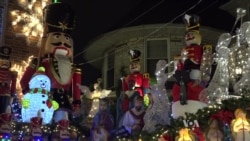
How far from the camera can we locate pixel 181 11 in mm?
15008

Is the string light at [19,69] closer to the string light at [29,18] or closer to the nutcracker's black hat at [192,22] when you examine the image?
the string light at [29,18]

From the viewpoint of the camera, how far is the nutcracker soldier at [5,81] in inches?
366

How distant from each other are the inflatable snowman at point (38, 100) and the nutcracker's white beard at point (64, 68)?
1.57 ft

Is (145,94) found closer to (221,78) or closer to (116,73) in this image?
(221,78)

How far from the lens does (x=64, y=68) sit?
9.91 meters

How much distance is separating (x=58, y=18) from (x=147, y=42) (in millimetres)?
5030

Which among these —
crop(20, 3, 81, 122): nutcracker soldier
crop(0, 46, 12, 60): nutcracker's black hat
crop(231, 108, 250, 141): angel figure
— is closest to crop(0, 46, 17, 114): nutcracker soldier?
crop(0, 46, 12, 60): nutcracker's black hat

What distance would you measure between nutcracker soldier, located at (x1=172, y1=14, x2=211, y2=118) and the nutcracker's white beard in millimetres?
2379

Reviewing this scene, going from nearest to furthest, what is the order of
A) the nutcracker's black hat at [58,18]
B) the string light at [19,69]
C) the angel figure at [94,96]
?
the nutcracker's black hat at [58,18], the angel figure at [94,96], the string light at [19,69]

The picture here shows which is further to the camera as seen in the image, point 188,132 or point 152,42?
point 152,42

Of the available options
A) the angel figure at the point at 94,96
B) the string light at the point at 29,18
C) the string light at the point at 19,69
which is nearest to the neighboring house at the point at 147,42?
the angel figure at the point at 94,96

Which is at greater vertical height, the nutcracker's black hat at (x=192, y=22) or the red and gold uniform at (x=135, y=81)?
the nutcracker's black hat at (x=192, y=22)

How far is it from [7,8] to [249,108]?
6.29m

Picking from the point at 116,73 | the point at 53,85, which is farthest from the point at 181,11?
the point at 53,85
